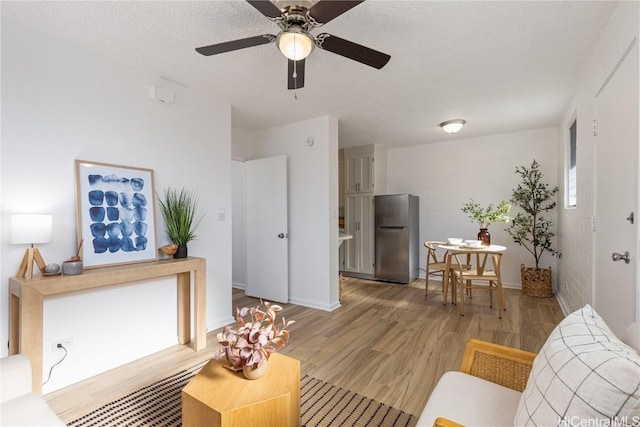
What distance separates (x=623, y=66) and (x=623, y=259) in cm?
112

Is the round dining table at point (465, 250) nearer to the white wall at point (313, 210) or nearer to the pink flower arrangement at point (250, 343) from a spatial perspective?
the white wall at point (313, 210)

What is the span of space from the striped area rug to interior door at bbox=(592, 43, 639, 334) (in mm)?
1452

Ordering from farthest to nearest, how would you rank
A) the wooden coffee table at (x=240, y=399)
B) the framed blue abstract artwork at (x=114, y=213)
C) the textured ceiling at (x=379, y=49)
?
the framed blue abstract artwork at (x=114, y=213)
the textured ceiling at (x=379, y=49)
the wooden coffee table at (x=240, y=399)

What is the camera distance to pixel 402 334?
9.92 feet

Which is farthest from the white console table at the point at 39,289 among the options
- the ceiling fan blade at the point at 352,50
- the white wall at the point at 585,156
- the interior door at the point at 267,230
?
the white wall at the point at 585,156

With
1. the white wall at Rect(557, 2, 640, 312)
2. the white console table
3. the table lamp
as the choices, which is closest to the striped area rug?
the white console table

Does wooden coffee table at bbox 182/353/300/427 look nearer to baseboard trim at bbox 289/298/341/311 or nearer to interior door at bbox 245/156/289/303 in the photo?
baseboard trim at bbox 289/298/341/311

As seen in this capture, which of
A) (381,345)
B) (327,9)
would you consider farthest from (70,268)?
(381,345)

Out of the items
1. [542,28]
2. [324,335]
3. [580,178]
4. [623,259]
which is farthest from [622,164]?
[324,335]

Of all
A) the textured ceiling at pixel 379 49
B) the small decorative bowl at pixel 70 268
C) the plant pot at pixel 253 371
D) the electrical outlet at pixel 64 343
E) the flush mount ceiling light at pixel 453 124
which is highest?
the textured ceiling at pixel 379 49

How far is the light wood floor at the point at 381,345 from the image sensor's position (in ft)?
6.81

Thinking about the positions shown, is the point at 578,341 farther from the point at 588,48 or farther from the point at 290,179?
the point at 290,179

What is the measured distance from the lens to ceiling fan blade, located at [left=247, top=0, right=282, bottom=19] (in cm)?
144

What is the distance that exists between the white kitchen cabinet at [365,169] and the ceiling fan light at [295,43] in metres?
3.92
